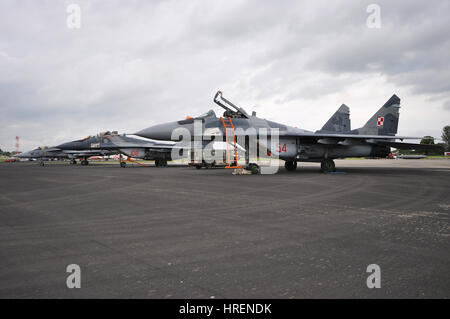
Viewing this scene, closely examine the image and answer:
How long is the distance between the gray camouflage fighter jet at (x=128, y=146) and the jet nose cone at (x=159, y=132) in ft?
45.8

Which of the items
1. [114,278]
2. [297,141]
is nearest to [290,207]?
[114,278]

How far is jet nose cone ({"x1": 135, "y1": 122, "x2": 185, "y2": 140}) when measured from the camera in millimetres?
13484

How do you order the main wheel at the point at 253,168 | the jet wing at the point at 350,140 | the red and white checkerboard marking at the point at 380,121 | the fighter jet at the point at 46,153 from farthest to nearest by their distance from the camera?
the fighter jet at the point at 46,153 → the red and white checkerboard marking at the point at 380,121 → the main wheel at the point at 253,168 → the jet wing at the point at 350,140

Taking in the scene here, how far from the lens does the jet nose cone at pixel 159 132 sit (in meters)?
13.5

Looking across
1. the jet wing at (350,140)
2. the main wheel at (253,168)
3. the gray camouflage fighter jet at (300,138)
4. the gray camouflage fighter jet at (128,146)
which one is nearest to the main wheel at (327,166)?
the gray camouflage fighter jet at (300,138)

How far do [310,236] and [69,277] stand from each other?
276 cm

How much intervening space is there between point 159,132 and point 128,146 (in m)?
16.4

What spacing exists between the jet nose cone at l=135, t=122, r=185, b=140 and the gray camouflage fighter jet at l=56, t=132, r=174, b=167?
550 inches

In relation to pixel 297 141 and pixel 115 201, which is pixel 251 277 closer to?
pixel 115 201

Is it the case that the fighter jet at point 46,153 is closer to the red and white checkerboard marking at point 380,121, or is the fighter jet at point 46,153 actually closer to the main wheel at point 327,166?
the main wheel at point 327,166
